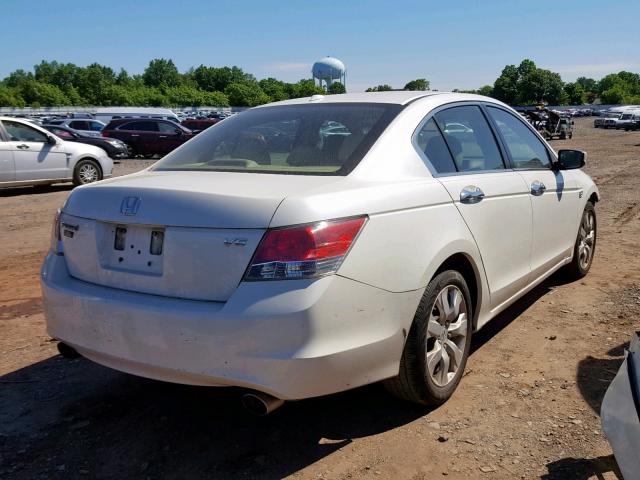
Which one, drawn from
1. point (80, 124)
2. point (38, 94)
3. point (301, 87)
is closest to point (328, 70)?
point (301, 87)

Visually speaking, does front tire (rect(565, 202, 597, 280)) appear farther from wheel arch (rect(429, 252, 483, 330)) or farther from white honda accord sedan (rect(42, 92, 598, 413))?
wheel arch (rect(429, 252, 483, 330))

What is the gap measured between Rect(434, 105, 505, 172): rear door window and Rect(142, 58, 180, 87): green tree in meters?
167

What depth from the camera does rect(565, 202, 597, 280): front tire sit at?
216 inches

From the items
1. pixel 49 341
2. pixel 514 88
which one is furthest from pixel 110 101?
pixel 49 341

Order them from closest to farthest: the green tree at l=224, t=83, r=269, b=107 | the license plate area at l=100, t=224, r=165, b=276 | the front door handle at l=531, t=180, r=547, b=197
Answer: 1. the license plate area at l=100, t=224, r=165, b=276
2. the front door handle at l=531, t=180, r=547, b=197
3. the green tree at l=224, t=83, r=269, b=107

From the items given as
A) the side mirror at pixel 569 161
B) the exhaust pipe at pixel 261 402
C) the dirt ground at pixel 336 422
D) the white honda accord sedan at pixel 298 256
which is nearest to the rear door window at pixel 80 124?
the dirt ground at pixel 336 422

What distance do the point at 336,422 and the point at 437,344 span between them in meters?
0.67

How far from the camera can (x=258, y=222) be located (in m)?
2.57

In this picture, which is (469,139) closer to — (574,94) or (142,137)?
(142,137)

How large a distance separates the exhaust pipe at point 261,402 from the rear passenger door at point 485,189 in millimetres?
1189

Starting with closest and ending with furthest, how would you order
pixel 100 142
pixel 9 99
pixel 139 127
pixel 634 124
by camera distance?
pixel 100 142, pixel 139 127, pixel 634 124, pixel 9 99

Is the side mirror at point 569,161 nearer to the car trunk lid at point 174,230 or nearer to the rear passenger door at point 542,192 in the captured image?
the rear passenger door at point 542,192

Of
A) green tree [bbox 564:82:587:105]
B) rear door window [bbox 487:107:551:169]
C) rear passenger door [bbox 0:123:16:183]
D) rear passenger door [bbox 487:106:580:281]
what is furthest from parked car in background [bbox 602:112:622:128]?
green tree [bbox 564:82:587:105]

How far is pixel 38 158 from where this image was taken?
511 inches
